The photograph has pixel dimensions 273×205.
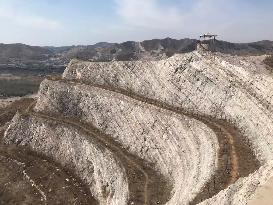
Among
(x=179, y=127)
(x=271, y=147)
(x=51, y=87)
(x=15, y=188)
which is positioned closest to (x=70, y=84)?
(x=51, y=87)

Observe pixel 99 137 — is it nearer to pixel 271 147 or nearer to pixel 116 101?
pixel 116 101

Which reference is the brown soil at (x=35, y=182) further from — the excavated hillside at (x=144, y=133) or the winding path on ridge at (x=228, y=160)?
the winding path on ridge at (x=228, y=160)

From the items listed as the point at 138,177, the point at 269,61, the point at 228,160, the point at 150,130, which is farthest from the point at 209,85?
the point at 228,160

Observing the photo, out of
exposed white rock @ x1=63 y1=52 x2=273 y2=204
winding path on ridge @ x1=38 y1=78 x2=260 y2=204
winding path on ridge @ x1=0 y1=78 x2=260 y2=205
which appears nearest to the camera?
winding path on ridge @ x1=38 y1=78 x2=260 y2=204

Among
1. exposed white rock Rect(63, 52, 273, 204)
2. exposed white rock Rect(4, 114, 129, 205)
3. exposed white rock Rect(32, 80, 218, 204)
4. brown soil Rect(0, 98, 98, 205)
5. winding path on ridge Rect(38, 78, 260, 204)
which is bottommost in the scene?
brown soil Rect(0, 98, 98, 205)

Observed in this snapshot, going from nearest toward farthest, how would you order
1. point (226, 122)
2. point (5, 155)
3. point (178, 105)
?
point (226, 122) < point (178, 105) < point (5, 155)

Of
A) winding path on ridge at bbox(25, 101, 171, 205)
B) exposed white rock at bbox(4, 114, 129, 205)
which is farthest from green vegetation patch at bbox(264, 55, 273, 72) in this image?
exposed white rock at bbox(4, 114, 129, 205)

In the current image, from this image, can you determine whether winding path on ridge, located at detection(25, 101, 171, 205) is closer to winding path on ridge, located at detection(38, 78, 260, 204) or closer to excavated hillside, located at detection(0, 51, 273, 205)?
excavated hillside, located at detection(0, 51, 273, 205)

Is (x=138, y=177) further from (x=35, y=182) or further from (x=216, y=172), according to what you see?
(x=35, y=182)
